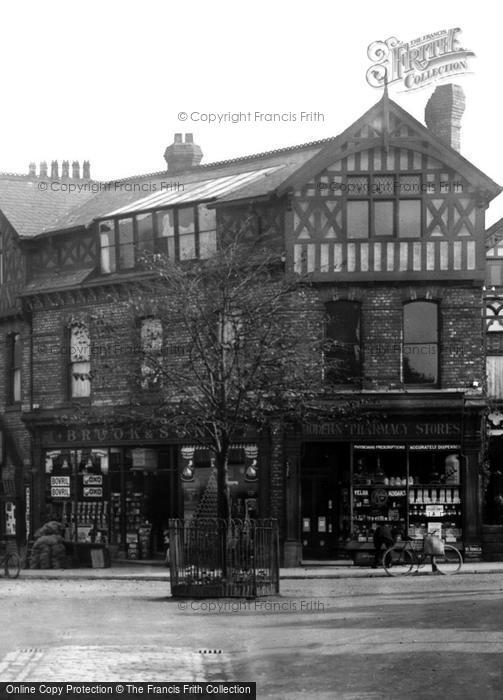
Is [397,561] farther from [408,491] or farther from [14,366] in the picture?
[14,366]

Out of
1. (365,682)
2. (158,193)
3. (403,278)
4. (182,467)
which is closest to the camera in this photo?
(365,682)

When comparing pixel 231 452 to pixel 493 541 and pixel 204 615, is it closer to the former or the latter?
pixel 493 541

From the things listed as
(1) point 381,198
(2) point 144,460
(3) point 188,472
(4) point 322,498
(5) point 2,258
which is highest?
(1) point 381,198

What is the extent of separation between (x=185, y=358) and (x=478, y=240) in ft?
24.9

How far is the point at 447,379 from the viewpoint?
101 feet

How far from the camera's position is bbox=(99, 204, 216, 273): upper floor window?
108 feet

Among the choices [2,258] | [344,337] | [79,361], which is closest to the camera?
[344,337]

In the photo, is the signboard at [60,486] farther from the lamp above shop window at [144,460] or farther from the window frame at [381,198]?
the window frame at [381,198]

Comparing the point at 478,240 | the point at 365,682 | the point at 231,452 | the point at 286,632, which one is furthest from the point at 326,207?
the point at 365,682

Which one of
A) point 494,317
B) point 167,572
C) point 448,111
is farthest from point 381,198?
point 167,572

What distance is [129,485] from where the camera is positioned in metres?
33.8

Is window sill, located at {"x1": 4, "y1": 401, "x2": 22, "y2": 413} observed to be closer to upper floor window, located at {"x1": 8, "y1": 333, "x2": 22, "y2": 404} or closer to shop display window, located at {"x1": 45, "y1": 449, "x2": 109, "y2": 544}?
upper floor window, located at {"x1": 8, "y1": 333, "x2": 22, "y2": 404}

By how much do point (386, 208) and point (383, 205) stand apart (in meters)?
0.10

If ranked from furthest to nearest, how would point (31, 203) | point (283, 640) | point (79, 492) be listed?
point (31, 203) < point (79, 492) < point (283, 640)
